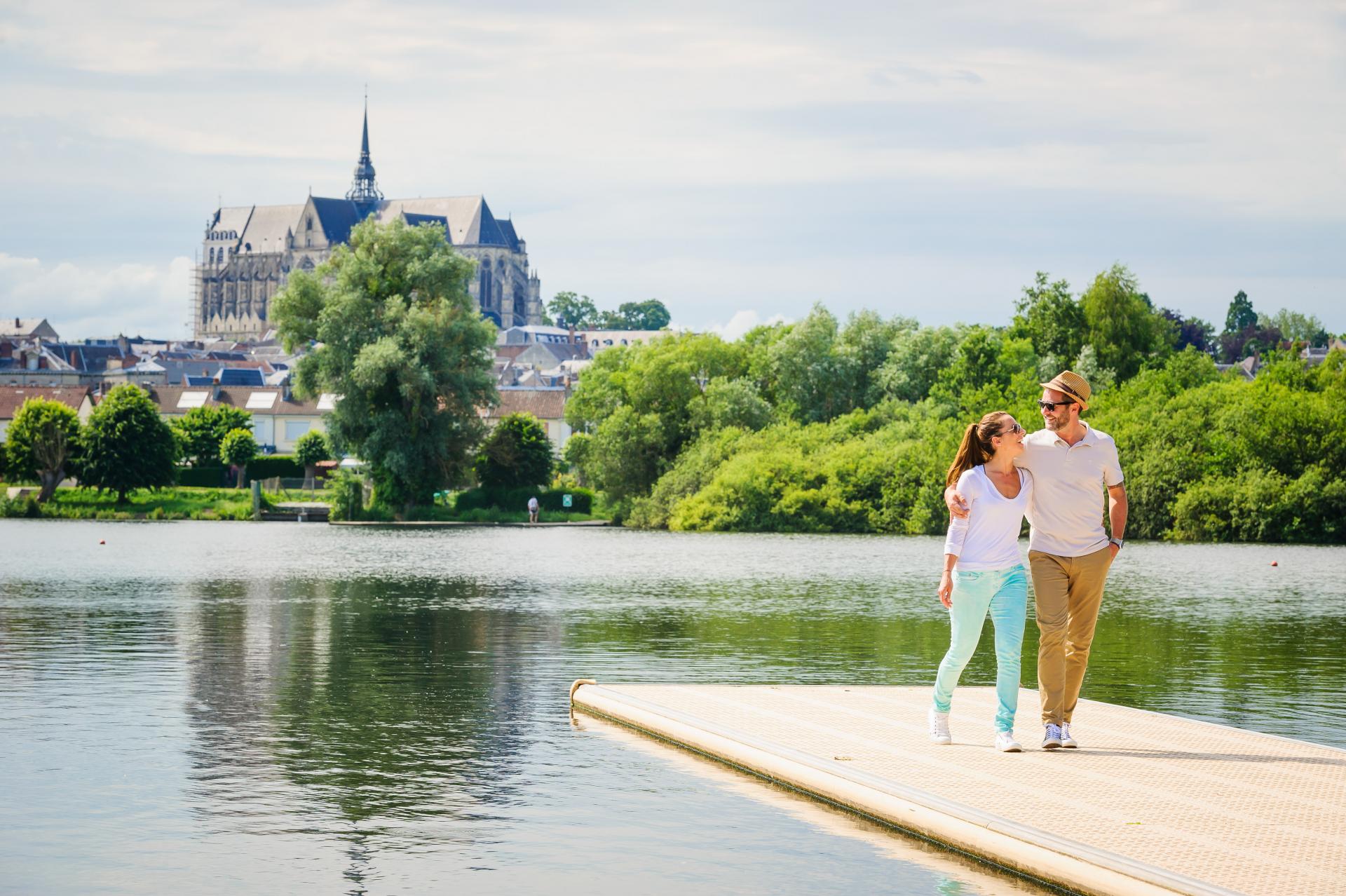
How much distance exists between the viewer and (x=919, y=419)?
234 feet

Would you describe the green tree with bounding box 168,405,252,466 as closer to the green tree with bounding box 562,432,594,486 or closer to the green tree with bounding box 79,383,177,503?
the green tree with bounding box 79,383,177,503

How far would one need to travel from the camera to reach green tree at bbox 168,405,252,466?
106m

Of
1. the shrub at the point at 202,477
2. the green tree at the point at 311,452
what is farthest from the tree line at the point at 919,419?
the shrub at the point at 202,477

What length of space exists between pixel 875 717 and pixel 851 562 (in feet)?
97.9

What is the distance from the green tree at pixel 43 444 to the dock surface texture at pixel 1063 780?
7687 cm

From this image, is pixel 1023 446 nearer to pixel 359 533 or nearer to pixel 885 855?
pixel 885 855

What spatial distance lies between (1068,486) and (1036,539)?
429 millimetres

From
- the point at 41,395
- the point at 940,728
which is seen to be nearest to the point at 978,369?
the point at 940,728

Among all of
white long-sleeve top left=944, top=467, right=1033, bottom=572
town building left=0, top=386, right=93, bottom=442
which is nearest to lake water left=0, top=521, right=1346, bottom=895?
white long-sleeve top left=944, top=467, right=1033, bottom=572

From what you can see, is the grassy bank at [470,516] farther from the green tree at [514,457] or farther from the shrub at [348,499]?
the green tree at [514,457]

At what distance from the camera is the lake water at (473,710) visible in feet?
28.8

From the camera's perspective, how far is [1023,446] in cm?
1077

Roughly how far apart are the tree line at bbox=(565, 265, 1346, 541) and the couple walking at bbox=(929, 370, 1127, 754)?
48.7 m

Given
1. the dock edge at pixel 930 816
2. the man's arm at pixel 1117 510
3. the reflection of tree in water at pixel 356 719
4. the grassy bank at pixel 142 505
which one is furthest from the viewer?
the grassy bank at pixel 142 505
